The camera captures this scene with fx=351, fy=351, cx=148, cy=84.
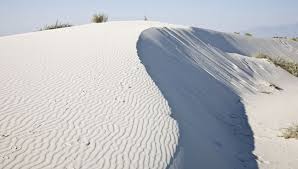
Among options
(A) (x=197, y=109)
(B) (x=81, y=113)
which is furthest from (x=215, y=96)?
(B) (x=81, y=113)

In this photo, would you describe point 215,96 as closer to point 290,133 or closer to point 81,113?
point 290,133

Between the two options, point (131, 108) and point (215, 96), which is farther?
point (215, 96)

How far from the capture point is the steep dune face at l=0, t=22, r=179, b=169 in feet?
17.3

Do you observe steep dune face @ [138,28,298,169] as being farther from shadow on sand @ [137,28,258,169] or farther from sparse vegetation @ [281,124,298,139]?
sparse vegetation @ [281,124,298,139]

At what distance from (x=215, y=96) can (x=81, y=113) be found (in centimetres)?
571

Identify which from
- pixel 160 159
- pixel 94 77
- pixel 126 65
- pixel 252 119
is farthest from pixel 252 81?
pixel 160 159

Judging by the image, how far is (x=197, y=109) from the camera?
9.12 meters

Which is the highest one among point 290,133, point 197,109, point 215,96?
point 197,109

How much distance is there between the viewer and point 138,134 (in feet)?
20.1

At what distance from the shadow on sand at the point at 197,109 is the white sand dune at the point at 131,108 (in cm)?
4

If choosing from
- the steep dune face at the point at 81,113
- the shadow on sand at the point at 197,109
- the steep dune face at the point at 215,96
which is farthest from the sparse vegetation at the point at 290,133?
the steep dune face at the point at 81,113

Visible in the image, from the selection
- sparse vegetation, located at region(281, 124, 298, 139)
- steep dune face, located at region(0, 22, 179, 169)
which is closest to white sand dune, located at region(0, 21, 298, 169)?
steep dune face, located at region(0, 22, 179, 169)

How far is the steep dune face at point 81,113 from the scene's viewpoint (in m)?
5.26

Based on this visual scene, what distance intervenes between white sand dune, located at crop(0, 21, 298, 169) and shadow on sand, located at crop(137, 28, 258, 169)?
4 centimetres
